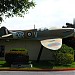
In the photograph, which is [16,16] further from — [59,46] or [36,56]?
[59,46]

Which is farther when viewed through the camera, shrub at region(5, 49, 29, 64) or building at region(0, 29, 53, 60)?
building at region(0, 29, 53, 60)

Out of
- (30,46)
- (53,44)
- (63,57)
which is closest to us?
(63,57)

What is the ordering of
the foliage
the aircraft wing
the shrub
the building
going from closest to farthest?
the shrub → the aircraft wing → the foliage → the building

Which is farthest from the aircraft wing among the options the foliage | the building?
the building

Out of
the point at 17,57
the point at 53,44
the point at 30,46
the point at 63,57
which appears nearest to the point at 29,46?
the point at 30,46

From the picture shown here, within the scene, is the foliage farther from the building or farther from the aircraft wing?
the building

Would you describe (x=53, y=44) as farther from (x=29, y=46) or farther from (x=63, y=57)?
(x=29, y=46)

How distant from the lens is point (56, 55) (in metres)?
28.0

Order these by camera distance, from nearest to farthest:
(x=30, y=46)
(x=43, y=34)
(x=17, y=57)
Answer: (x=17, y=57) → (x=43, y=34) → (x=30, y=46)

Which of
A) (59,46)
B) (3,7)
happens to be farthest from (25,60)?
(3,7)

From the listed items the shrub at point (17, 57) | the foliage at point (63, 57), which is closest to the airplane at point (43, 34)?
the foliage at point (63, 57)

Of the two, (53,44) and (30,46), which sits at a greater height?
(53,44)

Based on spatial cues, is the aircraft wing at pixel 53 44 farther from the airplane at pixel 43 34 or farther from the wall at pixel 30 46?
the wall at pixel 30 46

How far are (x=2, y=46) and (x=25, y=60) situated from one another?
9.03 meters
